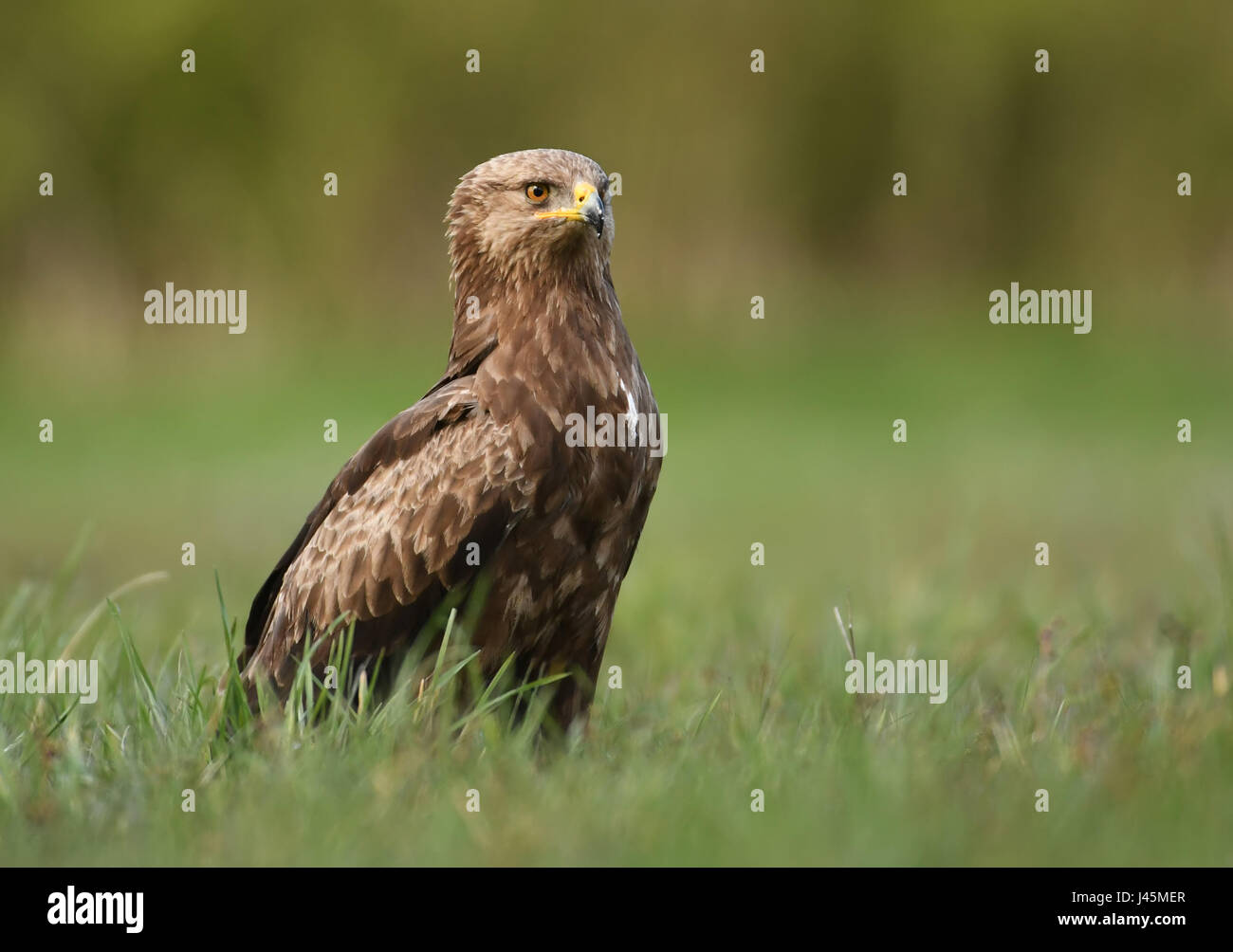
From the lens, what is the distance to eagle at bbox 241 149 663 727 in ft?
15.7

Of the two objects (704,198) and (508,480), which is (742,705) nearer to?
(508,480)

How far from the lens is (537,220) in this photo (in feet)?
17.0

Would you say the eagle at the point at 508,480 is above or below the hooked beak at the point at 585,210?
below

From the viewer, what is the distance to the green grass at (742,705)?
11.9 feet

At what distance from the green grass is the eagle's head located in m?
1.27

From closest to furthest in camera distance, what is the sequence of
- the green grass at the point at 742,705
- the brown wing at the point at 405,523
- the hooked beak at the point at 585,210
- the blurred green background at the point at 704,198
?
the green grass at the point at 742,705 < the brown wing at the point at 405,523 < the hooked beak at the point at 585,210 < the blurred green background at the point at 704,198

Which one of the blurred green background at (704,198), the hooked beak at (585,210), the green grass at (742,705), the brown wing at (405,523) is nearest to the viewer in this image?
the green grass at (742,705)

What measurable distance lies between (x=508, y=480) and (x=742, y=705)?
1.04 m

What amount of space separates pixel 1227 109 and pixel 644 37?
19.6 feet

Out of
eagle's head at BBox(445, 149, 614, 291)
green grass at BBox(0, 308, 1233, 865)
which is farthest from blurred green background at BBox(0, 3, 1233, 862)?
eagle's head at BBox(445, 149, 614, 291)

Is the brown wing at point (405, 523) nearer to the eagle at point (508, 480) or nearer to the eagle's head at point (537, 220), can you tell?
the eagle at point (508, 480)

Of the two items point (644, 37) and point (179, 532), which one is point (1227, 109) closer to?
point (644, 37)

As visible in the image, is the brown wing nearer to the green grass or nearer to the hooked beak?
the green grass

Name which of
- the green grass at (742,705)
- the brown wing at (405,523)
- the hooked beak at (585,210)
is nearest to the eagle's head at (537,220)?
the hooked beak at (585,210)
